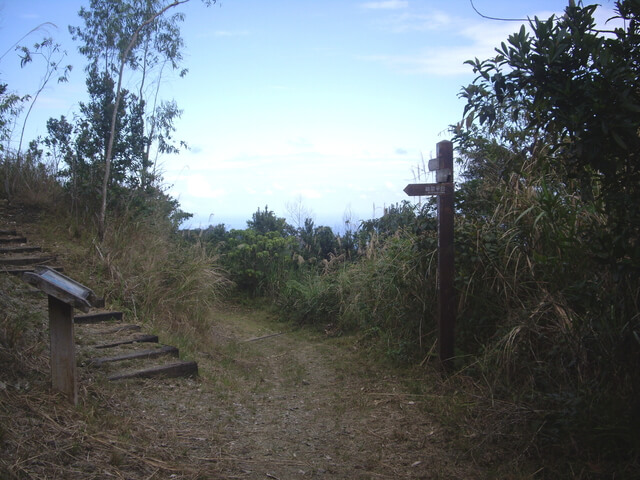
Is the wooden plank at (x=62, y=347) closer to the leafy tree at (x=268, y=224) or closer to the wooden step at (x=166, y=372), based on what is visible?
the wooden step at (x=166, y=372)

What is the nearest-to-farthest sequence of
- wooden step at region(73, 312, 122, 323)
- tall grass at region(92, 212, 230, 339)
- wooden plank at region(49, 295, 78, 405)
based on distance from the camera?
wooden plank at region(49, 295, 78, 405) → wooden step at region(73, 312, 122, 323) → tall grass at region(92, 212, 230, 339)

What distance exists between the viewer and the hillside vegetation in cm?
285

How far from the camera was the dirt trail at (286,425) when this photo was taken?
333 cm

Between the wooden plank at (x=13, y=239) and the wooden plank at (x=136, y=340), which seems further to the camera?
the wooden plank at (x=13, y=239)

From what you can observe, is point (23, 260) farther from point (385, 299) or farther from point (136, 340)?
point (385, 299)

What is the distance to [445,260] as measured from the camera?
4906 mm

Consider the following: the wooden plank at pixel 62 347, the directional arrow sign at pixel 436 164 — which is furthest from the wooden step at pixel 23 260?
the directional arrow sign at pixel 436 164

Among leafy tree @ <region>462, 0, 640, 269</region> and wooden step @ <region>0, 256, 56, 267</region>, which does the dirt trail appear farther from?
wooden step @ <region>0, 256, 56, 267</region>

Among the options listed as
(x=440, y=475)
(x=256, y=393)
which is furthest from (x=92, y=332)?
(x=440, y=475)

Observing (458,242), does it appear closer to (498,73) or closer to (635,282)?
(635,282)

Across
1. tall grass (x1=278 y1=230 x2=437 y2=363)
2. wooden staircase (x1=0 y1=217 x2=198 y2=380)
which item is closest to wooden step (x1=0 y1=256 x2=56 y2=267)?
wooden staircase (x1=0 y1=217 x2=198 y2=380)

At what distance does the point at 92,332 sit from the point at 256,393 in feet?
6.02

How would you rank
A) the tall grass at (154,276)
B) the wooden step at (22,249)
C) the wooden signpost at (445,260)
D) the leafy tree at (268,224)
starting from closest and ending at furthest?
the wooden signpost at (445,260) → the tall grass at (154,276) → the wooden step at (22,249) → the leafy tree at (268,224)

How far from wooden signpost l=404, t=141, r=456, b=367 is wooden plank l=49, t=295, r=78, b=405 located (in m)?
3.22
